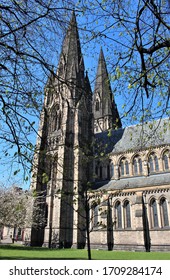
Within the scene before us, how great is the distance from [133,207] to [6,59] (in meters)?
23.4

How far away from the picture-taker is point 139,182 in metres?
28.3

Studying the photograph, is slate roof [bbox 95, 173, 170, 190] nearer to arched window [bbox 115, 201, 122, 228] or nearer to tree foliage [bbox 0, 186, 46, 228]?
arched window [bbox 115, 201, 122, 228]

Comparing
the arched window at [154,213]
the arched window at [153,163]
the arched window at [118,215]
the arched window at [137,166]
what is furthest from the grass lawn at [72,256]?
the arched window at [137,166]

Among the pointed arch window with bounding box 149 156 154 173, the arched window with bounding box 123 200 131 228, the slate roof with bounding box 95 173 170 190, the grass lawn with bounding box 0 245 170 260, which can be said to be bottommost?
the grass lawn with bounding box 0 245 170 260

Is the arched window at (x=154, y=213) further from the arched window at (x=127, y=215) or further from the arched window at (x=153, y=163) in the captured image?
the arched window at (x=153, y=163)

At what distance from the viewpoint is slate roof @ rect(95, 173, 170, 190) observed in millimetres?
26333

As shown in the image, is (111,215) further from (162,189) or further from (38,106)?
(38,106)

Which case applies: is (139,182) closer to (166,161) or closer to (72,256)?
(166,161)

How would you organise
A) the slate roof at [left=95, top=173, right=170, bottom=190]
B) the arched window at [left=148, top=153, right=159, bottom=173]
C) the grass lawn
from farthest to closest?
the arched window at [left=148, top=153, right=159, bottom=173], the slate roof at [left=95, top=173, right=170, bottom=190], the grass lawn

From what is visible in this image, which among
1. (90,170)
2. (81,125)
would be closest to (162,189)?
(90,170)

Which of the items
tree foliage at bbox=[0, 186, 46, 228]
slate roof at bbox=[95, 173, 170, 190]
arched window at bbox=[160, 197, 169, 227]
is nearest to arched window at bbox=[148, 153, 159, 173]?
slate roof at bbox=[95, 173, 170, 190]

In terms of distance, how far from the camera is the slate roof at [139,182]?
86.4 feet
